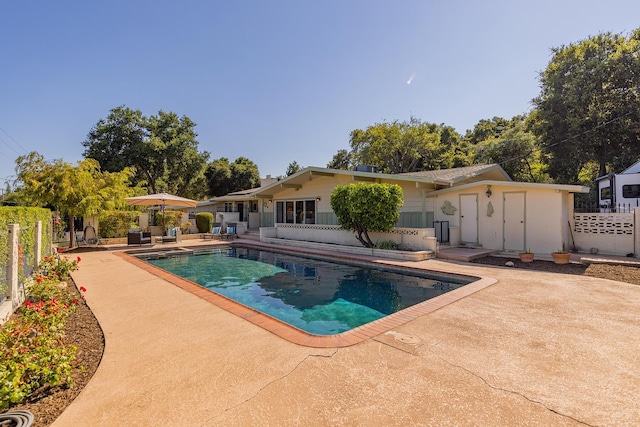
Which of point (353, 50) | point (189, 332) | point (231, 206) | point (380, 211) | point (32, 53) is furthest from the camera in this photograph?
point (231, 206)

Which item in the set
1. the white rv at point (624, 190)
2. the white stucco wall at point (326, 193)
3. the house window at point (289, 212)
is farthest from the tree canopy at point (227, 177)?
the white rv at point (624, 190)

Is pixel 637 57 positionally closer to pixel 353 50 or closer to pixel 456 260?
→ pixel 353 50

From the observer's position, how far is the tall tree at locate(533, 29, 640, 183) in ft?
57.4

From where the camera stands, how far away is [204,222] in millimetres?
20484

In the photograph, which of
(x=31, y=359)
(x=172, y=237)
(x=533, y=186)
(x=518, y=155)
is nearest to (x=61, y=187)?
(x=172, y=237)

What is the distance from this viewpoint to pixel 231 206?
2480cm

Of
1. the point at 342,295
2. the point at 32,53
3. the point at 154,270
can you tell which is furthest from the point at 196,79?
the point at 342,295

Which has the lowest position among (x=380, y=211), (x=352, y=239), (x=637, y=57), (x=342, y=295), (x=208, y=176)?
(x=342, y=295)

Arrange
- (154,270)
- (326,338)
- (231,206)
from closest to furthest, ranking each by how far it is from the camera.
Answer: (326,338)
(154,270)
(231,206)

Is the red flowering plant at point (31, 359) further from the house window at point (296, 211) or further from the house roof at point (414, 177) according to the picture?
the house window at point (296, 211)

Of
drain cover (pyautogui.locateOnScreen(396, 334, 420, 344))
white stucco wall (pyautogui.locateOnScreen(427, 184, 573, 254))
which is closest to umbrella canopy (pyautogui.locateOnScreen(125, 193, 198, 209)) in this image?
white stucco wall (pyautogui.locateOnScreen(427, 184, 573, 254))

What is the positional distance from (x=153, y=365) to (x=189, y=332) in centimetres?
90

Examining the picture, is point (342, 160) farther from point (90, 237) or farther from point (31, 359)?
point (31, 359)

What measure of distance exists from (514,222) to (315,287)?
807cm
